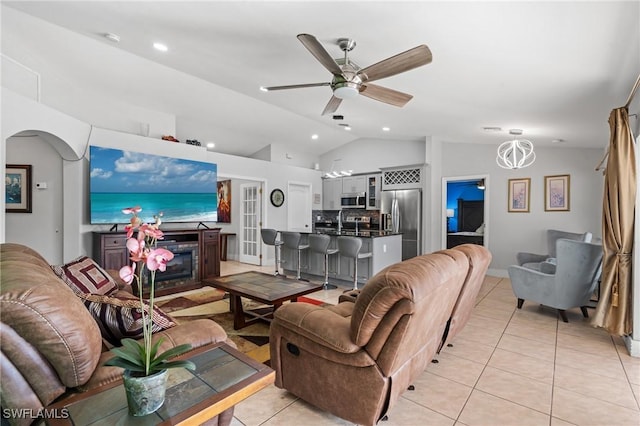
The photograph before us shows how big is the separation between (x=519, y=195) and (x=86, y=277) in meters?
6.79

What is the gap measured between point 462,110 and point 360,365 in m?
3.67

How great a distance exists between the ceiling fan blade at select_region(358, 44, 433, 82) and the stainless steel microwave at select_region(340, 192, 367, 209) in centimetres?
526

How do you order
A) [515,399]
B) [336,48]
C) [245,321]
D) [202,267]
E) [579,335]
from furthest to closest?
[202,267], [245,321], [579,335], [336,48], [515,399]

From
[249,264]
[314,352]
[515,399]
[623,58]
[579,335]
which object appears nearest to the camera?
[314,352]

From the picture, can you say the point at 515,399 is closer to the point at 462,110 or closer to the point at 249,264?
the point at 462,110

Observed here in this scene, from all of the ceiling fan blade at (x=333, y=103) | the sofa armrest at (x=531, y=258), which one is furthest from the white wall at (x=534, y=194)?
the ceiling fan blade at (x=333, y=103)

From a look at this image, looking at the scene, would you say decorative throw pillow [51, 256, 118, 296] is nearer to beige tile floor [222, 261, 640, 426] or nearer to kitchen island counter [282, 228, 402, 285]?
beige tile floor [222, 261, 640, 426]

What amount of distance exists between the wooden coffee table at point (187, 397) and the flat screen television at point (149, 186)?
4.01 metres

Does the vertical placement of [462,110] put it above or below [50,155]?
above

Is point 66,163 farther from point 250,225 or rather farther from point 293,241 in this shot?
point 250,225

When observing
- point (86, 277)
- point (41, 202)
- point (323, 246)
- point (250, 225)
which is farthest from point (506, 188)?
point (41, 202)

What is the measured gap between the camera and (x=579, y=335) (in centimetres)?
326

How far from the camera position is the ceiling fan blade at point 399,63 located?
2.19 metres

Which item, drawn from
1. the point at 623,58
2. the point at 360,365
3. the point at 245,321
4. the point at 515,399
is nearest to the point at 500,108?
the point at 623,58
